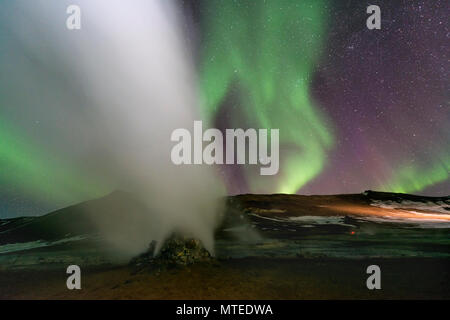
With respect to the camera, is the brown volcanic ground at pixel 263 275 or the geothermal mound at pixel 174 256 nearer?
the brown volcanic ground at pixel 263 275

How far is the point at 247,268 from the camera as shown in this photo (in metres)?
18.7

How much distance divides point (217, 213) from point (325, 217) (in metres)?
16.0

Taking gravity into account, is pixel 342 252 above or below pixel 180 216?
below

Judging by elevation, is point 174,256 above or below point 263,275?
above

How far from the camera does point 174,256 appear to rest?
1875 centimetres

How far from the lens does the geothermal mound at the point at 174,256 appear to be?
60.7ft

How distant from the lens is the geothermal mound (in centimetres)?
1850

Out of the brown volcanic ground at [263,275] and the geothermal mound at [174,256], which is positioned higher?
the geothermal mound at [174,256]

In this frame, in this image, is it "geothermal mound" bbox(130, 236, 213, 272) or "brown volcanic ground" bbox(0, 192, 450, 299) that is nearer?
"brown volcanic ground" bbox(0, 192, 450, 299)

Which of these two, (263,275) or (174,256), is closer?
(263,275)
